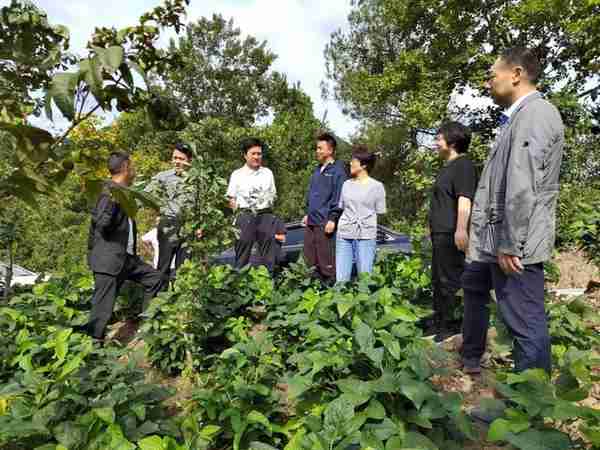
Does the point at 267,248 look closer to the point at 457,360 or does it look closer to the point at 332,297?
the point at 332,297

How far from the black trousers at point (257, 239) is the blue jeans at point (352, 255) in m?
0.92

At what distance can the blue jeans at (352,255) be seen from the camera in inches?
183

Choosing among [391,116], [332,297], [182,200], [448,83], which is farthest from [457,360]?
[391,116]

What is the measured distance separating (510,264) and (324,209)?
2.91 metres

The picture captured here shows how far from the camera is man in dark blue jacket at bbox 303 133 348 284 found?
4.97 m

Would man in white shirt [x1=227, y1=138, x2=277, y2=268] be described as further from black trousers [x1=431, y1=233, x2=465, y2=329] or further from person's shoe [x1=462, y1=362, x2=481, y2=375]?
person's shoe [x1=462, y1=362, x2=481, y2=375]

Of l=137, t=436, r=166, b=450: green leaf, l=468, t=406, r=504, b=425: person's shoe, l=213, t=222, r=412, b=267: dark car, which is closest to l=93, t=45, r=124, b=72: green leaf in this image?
l=137, t=436, r=166, b=450: green leaf

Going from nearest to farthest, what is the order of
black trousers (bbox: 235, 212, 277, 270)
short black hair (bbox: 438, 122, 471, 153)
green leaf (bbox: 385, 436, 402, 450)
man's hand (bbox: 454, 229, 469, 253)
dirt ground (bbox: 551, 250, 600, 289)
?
green leaf (bbox: 385, 436, 402, 450) → man's hand (bbox: 454, 229, 469, 253) → short black hair (bbox: 438, 122, 471, 153) → black trousers (bbox: 235, 212, 277, 270) → dirt ground (bbox: 551, 250, 600, 289)

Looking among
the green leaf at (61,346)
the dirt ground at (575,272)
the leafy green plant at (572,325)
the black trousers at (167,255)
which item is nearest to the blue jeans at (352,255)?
the black trousers at (167,255)

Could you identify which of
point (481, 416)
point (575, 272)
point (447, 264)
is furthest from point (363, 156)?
point (575, 272)

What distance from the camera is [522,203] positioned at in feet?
7.05

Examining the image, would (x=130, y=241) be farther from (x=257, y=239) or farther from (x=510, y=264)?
(x=510, y=264)

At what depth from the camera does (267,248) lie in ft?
17.7

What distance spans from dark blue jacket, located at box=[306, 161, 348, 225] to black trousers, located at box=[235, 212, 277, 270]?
0.57m
